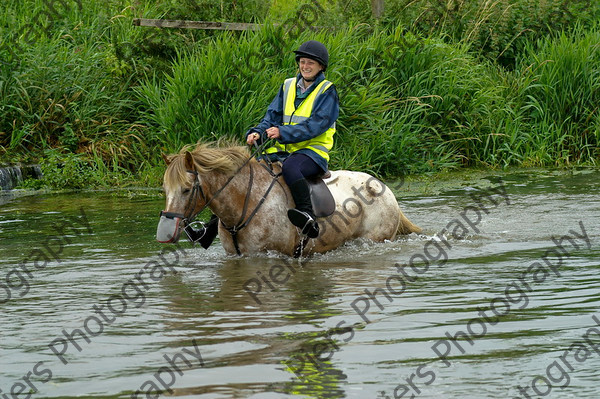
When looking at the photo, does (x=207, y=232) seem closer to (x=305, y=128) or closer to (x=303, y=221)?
(x=303, y=221)

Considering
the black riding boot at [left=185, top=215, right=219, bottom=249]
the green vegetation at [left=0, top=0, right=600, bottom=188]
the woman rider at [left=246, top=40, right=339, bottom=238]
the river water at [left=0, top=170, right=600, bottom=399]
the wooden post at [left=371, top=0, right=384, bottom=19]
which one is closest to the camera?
the river water at [left=0, top=170, right=600, bottom=399]

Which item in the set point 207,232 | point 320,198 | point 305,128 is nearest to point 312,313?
point 320,198

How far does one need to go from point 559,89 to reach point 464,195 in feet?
14.1

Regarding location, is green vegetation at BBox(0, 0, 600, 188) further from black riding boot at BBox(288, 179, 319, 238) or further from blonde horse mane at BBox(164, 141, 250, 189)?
black riding boot at BBox(288, 179, 319, 238)

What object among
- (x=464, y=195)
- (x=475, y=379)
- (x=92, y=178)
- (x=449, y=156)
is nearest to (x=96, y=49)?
(x=92, y=178)

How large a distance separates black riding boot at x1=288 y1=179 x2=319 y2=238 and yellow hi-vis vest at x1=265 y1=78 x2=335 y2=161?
0.40 metres

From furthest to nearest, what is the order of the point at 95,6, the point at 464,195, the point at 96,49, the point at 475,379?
the point at 95,6 → the point at 96,49 → the point at 464,195 → the point at 475,379

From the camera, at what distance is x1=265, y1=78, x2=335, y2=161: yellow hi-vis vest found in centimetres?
850

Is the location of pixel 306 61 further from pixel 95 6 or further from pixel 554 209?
pixel 95 6

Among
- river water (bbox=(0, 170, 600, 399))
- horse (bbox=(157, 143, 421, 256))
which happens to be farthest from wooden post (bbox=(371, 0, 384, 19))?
horse (bbox=(157, 143, 421, 256))

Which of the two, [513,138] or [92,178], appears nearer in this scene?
[92,178]

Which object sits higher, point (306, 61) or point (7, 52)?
point (306, 61)

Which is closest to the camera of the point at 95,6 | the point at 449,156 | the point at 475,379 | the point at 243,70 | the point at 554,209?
the point at 475,379

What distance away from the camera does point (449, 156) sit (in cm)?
1488
